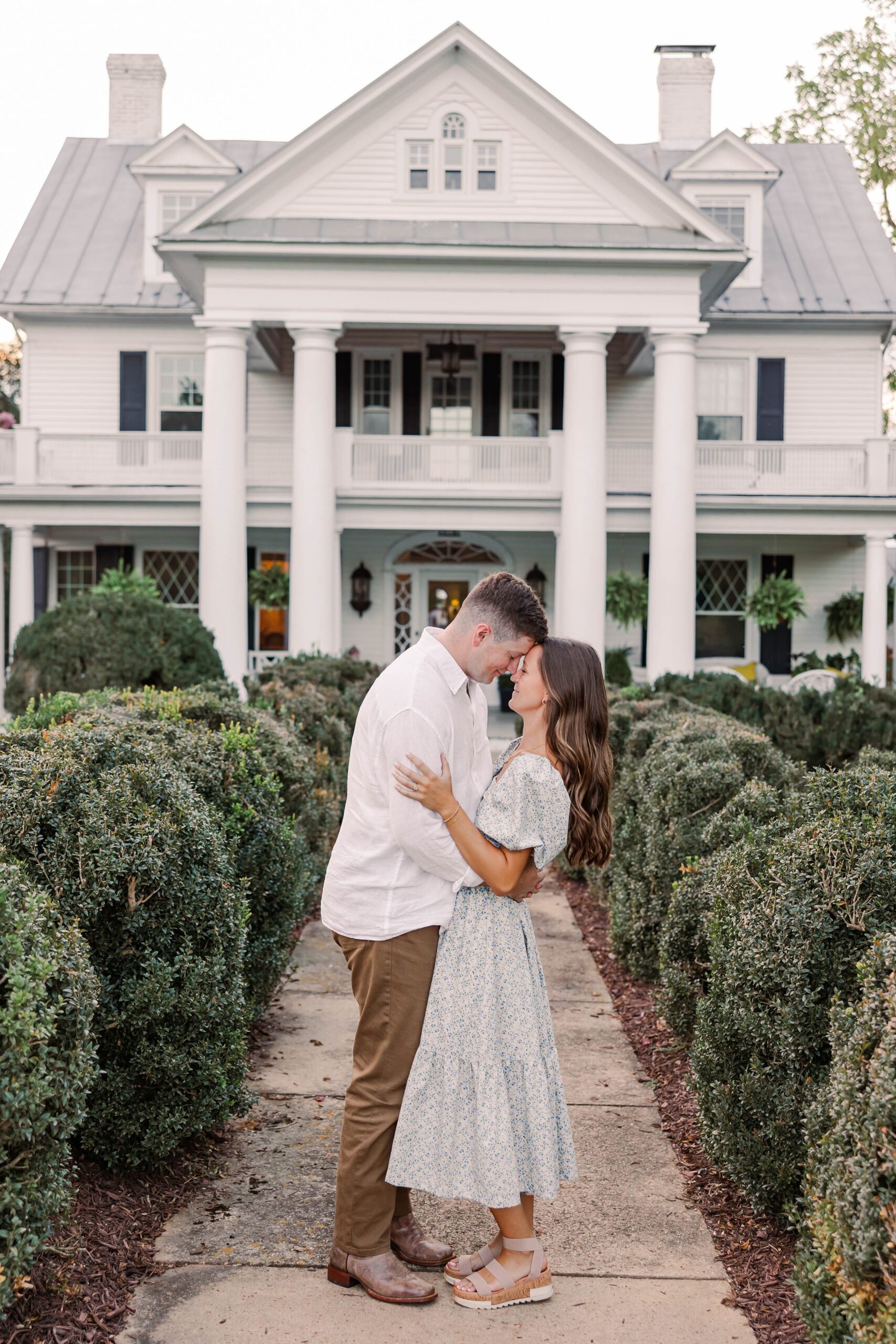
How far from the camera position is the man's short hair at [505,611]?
344 centimetres

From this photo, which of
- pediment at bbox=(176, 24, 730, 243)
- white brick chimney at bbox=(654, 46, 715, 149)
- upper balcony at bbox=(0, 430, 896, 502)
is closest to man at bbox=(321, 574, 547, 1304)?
upper balcony at bbox=(0, 430, 896, 502)

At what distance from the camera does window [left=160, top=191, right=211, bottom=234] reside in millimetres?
20828

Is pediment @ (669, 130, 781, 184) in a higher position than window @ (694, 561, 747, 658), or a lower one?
higher

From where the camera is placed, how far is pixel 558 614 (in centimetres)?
1816

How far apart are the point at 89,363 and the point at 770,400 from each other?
11.4m

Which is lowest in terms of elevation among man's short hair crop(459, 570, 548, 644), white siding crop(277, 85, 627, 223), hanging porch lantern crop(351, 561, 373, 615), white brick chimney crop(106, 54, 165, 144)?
man's short hair crop(459, 570, 548, 644)

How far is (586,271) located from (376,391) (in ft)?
15.4

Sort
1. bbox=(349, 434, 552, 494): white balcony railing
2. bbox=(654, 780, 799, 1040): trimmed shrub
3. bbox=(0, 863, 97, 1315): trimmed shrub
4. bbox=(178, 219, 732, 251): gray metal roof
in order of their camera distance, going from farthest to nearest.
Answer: bbox=(349, 434, 552, 494): white balcony railing < bbox=(178, 219, 732, 251): gray metal roof < bbox=(654, 780, 799, 1040): trimmed shrub < bbox=(0, 863, 97, 1315): trimmed shrub

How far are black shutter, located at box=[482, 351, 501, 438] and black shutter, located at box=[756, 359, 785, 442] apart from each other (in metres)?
4.36

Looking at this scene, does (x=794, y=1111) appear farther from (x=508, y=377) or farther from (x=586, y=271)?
(x=508, y=377)

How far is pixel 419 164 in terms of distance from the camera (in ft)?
59.1

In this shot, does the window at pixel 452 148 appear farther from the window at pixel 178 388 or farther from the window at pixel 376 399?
the window at pixel 178 388

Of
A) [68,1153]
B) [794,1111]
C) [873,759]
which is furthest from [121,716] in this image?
[873,759]

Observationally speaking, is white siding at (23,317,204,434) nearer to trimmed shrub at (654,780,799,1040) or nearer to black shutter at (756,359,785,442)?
black shutter at (756,359,785,442)
